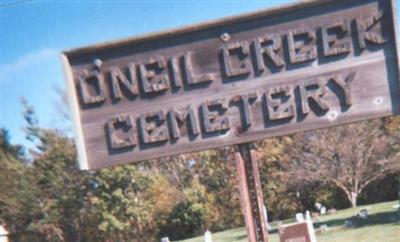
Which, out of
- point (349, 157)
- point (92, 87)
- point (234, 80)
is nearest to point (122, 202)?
point (349, 157)

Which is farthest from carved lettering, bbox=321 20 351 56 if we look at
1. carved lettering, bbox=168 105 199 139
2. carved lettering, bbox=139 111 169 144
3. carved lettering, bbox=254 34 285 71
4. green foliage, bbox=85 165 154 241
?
green foliage, bbox=85 165 154 241

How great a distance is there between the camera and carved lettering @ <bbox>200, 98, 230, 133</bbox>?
3624 mm

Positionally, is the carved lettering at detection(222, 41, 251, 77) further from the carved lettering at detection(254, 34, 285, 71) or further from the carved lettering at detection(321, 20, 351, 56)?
the carved lettering at detection(321, 20, 351, 56)

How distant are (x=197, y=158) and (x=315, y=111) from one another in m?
33.3

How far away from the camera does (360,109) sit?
3545 mm

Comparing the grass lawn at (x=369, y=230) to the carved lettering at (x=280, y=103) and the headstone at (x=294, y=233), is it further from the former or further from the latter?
the carved lettering at (x=280, y=103)

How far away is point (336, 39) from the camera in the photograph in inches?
139

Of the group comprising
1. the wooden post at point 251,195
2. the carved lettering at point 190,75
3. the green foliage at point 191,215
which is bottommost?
the green foliage at point 191,215

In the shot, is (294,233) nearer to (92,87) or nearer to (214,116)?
(214,116)

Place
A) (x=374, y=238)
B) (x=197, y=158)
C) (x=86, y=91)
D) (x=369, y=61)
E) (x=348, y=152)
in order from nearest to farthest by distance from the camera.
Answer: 1. (x=369, y=61)
2. (x=86, y=91)
3. (x=374, y=238)
4. (x=348, y=152)
5. (x=197, y=158)

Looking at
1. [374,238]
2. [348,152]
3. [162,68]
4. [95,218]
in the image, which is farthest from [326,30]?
[95,218]

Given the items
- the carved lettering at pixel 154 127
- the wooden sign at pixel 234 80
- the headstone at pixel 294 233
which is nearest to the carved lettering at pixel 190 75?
the wooden sign at pixel 234 80

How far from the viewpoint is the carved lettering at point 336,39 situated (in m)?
3.52

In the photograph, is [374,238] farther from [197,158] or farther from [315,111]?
[197,158]
